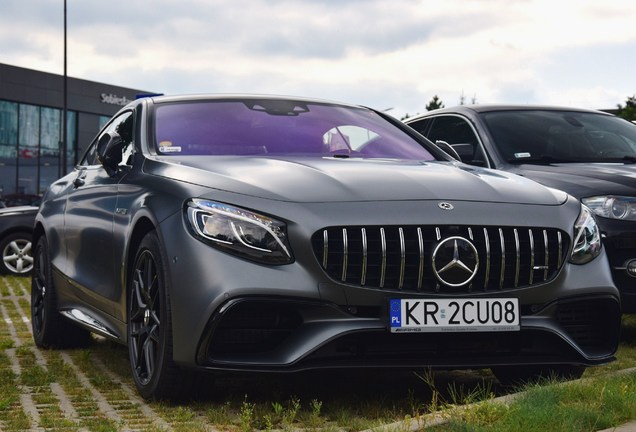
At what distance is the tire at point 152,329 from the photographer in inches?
195

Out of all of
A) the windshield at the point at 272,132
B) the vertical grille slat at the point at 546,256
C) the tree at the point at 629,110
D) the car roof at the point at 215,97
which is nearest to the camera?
the vertical grille slat at the point at 546,256

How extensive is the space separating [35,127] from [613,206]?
50.4m

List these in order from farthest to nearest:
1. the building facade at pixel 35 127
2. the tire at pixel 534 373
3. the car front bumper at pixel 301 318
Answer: the building facade at pixel 35 127 → the tire at pixel 534 373 → the car front bumper at pixel 301 318

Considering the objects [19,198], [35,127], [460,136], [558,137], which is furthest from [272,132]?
[35,127]

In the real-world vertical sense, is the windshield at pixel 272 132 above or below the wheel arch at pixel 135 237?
above

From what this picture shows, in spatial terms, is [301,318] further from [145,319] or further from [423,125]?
[423,125]

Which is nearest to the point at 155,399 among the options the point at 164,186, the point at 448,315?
the point at 164,186

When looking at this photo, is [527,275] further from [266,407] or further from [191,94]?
[191,94]

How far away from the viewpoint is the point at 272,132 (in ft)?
20.2

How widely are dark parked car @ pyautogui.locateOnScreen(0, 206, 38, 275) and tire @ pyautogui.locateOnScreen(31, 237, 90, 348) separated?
8817mm

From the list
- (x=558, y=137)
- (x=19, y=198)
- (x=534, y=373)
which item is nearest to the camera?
(x=534, y=373)

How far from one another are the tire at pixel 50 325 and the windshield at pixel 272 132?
1.89 metres

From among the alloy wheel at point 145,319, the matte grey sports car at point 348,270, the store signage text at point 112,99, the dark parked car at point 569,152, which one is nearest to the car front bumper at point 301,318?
the matte grey sports car at point 348,270

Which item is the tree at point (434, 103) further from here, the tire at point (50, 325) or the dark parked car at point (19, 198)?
the tire at point (50, 325)
